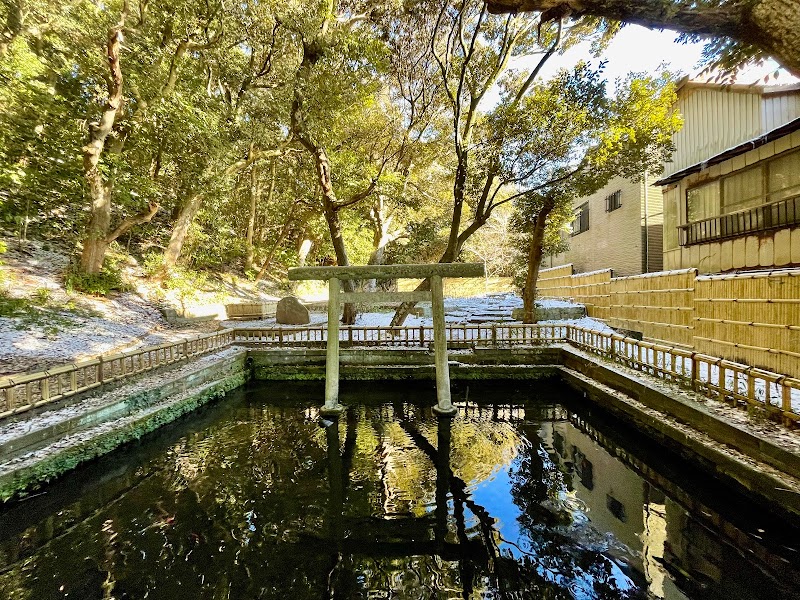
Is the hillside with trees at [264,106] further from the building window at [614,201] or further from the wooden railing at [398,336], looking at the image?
the building window at [614,201]

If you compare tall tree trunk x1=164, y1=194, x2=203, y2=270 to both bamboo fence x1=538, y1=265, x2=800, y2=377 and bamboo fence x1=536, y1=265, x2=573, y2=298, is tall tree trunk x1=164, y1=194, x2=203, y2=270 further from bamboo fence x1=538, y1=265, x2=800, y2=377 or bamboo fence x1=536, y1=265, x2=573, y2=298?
bamboo fence x1=536, y1=265, x2=573, y2=298

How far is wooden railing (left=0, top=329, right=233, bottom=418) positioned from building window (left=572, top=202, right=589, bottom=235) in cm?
2078

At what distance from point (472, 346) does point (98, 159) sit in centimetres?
1384

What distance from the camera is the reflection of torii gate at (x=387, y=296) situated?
9117mm

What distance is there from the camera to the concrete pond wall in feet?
16.3

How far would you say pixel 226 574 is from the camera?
3988 mm

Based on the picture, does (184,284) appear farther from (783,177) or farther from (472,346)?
(783,177)

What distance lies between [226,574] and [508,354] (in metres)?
9.54

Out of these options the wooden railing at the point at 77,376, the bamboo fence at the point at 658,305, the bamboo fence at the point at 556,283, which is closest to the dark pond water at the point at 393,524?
the wooden railing at the point at 77,376

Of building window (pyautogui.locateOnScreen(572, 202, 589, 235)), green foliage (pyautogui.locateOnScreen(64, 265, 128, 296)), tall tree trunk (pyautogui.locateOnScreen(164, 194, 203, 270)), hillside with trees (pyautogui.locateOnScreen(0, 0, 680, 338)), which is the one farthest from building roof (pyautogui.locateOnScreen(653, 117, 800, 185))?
green foliage (pyautogui.locateOnScreen(64, 265, 128, 296))

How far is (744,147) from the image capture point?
35.0 ft

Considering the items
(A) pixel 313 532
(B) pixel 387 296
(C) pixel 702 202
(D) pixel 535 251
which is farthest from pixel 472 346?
(C) pixel 702 202

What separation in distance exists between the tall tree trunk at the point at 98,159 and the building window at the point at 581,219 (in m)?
22.5

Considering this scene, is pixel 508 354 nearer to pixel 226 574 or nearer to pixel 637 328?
pixel 637 328
